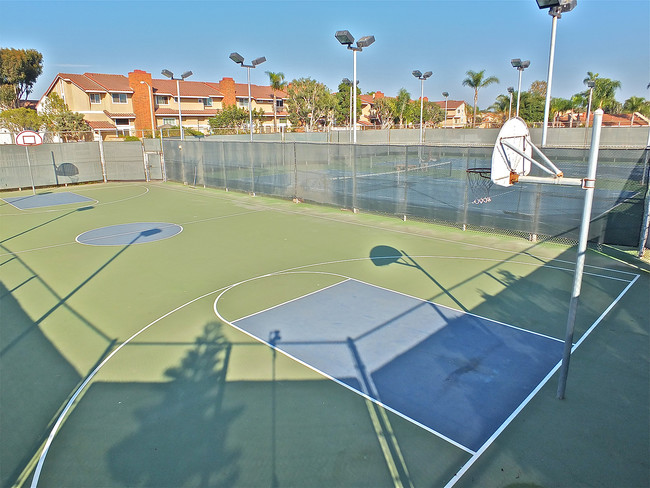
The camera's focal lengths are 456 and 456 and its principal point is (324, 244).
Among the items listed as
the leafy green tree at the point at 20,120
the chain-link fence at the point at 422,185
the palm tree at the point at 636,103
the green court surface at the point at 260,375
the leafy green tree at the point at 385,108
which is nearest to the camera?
the green court surface at the point at 260,375

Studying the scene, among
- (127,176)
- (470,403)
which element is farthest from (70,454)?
(127,176)

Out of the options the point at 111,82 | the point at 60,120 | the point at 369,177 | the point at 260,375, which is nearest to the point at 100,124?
the point at 111,82

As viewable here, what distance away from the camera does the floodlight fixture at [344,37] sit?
17.9 m

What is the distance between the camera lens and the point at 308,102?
52.0 metres

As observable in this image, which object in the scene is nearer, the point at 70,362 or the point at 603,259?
the point at 70,362

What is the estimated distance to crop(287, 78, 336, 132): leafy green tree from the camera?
51.4 m

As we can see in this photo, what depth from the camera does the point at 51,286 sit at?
34.1 ft

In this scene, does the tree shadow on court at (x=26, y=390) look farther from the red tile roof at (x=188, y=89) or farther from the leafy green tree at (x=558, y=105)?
the leafy green tree at (x=558, y=105)

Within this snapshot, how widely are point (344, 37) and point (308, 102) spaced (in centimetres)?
3496

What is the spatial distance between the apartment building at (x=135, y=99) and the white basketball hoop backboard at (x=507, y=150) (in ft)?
140

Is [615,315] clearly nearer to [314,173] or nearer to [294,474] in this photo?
[294,474]

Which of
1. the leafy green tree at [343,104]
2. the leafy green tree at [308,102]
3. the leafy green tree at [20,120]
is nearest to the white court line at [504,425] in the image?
the leafy green tree at [20,120]

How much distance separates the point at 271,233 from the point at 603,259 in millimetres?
9579

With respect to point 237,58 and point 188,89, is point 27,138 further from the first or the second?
point 188,89
